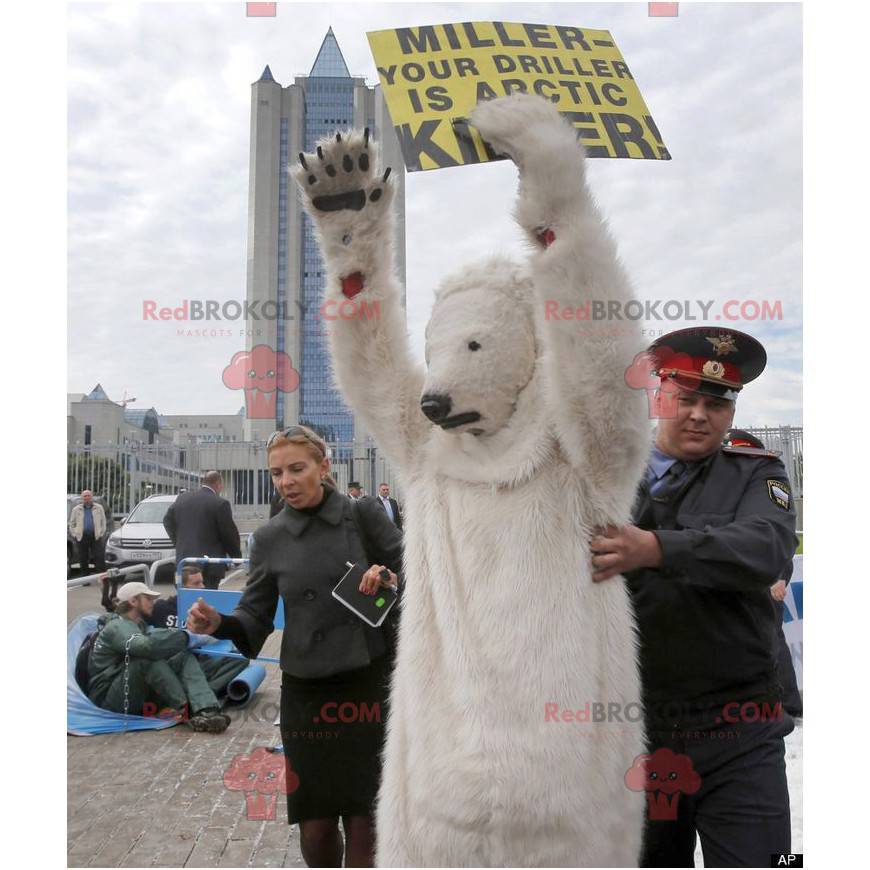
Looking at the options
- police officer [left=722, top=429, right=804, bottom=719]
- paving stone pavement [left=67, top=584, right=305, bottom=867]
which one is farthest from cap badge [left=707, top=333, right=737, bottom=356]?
paving stone pavement [left=67, top=584, right=305, bottom=867]

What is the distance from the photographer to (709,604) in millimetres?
1911

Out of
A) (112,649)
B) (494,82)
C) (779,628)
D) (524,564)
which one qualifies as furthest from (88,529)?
(779,628)

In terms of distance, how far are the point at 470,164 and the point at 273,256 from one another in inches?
27.4

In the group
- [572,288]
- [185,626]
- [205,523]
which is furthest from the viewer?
[185,626]

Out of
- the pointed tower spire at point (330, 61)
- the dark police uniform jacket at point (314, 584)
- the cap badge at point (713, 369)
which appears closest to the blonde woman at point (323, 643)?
the dark police uniform jacket at point (314, 584)

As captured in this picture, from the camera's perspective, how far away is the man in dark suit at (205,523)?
236 cm

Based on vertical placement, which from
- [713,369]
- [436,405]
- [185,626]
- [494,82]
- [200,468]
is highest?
[494,82]

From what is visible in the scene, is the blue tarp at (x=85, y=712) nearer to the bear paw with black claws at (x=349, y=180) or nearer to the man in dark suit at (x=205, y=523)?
the man in dark suit at (x=205, y=523)

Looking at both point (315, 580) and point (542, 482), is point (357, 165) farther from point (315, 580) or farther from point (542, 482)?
point (315, 580)

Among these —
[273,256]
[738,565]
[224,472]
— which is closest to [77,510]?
[224,472]

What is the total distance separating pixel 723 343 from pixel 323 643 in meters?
1.40

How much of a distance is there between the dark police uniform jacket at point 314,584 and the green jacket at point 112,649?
2.37 feet

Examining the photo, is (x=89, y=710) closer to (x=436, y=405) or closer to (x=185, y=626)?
(x=185, y=626)

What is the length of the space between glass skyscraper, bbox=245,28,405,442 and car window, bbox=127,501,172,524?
0.42m
